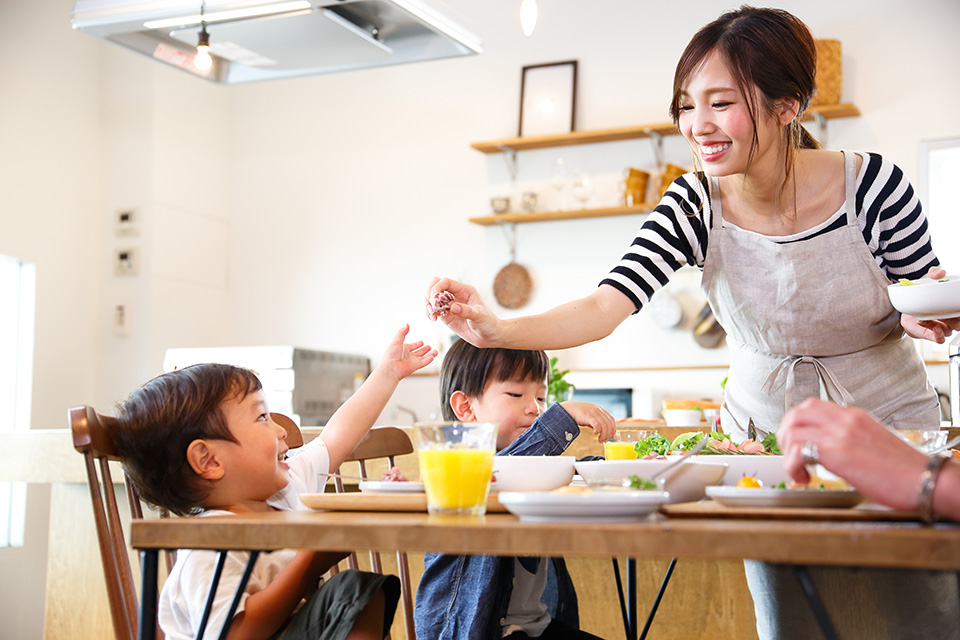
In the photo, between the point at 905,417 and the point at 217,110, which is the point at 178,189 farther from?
the point at 905,417

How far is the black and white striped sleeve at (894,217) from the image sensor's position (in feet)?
5.10

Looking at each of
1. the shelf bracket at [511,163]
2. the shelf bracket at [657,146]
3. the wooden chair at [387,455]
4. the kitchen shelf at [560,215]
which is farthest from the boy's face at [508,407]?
the shelf bracket at [511,163]

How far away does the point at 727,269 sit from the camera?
1.65m

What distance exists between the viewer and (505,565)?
127 cm

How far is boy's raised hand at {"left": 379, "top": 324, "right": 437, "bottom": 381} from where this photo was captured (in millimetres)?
1610

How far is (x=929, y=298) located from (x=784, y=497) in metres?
0.66

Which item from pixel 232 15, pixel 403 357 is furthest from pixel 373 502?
pixel 232 15

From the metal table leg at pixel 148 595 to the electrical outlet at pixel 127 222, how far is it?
182 inches

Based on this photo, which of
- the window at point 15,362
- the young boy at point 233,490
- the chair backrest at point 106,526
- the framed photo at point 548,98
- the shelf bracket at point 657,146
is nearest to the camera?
the young boy at point 233,490

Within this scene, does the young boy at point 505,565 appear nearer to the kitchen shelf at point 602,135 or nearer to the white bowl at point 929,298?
the white bowl at point 929,298

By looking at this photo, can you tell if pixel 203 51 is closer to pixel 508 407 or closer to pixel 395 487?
pixel 508 407

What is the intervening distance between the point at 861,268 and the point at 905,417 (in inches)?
9.9

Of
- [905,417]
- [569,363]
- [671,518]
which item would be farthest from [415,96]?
[671,518]

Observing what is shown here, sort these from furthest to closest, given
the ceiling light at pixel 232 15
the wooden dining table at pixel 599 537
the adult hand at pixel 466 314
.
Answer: the ceiling light at pixel 232 15, the adult hand at pixel 466 314, the wooden dining table at pixel 599 537
